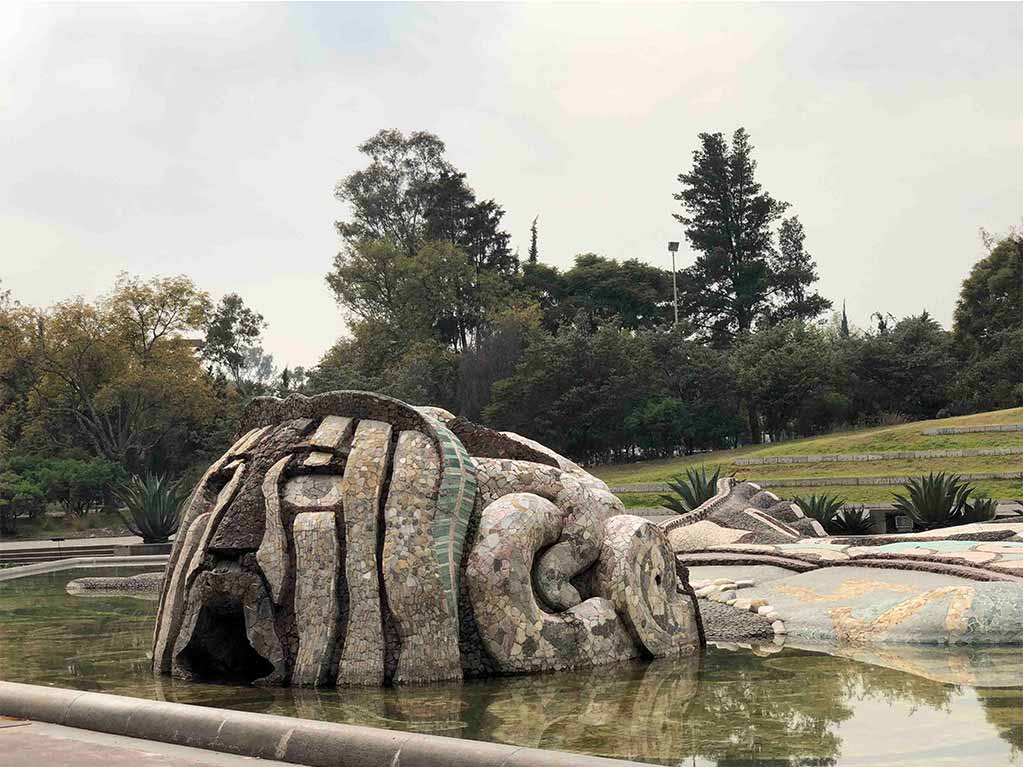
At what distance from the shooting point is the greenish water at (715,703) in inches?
184

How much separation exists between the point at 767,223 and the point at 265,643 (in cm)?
5324

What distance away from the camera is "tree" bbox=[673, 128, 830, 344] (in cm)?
5566

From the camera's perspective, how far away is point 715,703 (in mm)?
5723

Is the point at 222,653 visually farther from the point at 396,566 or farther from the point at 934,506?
the point at 934,506

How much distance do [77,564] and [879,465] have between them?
17784mm

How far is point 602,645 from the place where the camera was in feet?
22.2

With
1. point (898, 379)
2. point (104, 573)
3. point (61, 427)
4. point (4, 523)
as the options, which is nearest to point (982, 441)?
point (898, 379)

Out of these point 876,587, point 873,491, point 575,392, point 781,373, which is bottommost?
point 876,587

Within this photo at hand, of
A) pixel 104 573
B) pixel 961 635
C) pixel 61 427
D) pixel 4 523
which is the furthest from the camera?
pixel 61 427

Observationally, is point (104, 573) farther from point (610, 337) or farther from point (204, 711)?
point (610, 337)

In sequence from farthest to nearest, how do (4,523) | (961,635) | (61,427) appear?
(61,427), (4,523), (961,635)

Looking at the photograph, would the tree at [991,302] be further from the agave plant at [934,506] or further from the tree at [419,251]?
the agave plant at [934,506]

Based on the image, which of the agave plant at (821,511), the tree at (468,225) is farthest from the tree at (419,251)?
the agave plant at (821,511)

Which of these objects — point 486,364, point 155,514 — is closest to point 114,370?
point 486,364
